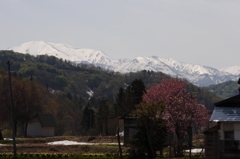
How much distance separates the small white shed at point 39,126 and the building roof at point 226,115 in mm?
72808

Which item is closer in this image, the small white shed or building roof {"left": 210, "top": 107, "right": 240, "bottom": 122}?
building roof {"left": 210, "top": 107, "right": 240, "bottom": 122}

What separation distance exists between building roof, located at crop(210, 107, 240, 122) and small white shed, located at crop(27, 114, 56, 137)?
72808 millimetres

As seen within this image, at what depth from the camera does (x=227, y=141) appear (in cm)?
3403

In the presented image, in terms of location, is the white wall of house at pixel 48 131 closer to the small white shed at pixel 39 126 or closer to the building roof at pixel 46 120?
the small white shed at pixel 39 126

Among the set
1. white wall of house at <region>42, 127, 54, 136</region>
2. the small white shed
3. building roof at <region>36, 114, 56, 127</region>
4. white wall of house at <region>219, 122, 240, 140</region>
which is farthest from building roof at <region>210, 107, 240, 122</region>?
white wall of house at <region>42, 127, 54, 136</region>

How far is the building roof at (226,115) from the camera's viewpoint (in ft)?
114

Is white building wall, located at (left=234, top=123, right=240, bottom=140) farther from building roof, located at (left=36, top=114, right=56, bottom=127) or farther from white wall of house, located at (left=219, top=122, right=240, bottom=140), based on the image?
building roof, located at (left=36, top=114, right=56, bottom=127)

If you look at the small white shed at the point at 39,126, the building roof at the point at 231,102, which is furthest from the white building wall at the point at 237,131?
the small white shed at the point at 39,126

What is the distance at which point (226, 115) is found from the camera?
1395 inches

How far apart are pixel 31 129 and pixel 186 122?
212 feet

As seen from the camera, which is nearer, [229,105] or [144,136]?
[229,105]

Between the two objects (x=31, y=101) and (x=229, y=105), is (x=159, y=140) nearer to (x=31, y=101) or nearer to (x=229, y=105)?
(x=229, y=105)

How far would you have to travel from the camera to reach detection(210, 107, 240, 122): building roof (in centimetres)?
3474

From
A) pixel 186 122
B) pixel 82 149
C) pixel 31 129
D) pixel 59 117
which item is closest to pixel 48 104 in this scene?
pixel 59 117
